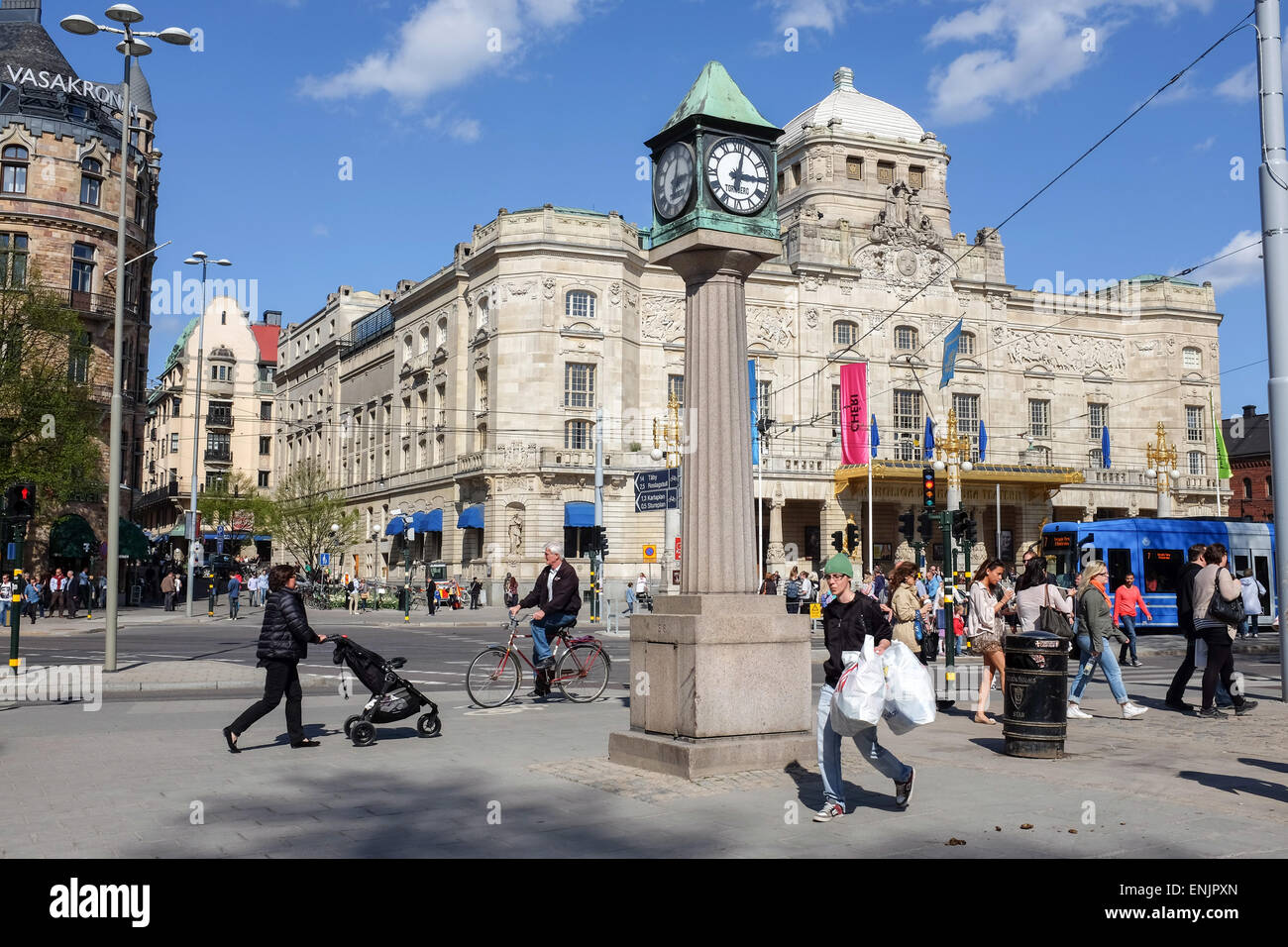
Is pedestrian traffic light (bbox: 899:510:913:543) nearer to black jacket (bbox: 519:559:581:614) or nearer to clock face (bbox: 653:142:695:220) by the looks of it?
black jacket (bbox: 519:559:581:614)

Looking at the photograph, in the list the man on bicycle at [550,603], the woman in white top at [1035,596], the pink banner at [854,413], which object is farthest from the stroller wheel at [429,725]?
the pink banner at [854,413]

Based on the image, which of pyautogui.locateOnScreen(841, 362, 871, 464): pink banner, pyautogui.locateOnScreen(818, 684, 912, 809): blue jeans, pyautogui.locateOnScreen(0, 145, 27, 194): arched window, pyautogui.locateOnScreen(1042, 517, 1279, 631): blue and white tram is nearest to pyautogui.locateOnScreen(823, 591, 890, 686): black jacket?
pyautogui.locateOnScreen(818, 684, 912, 809): blue jeans

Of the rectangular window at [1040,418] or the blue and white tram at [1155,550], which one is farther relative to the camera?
the rectangular window at [1040,418]

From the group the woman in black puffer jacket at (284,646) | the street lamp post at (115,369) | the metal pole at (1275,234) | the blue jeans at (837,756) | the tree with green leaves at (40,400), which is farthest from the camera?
the tree with green leaves at (40,400)

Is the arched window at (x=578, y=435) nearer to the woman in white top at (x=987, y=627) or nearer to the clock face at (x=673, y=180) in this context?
the woman in white top at (x=987, y=627)

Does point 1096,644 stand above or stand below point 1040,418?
below

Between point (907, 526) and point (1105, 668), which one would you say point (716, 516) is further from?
point (907, 526)

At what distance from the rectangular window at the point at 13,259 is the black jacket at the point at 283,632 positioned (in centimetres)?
3567

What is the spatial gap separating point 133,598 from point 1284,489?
5087cm

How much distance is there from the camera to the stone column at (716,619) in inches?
370

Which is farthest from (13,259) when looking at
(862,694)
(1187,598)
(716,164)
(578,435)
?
(862,694)

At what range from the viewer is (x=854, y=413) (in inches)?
1876

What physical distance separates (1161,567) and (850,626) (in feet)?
91.1

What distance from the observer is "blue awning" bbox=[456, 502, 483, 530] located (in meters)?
53.7
